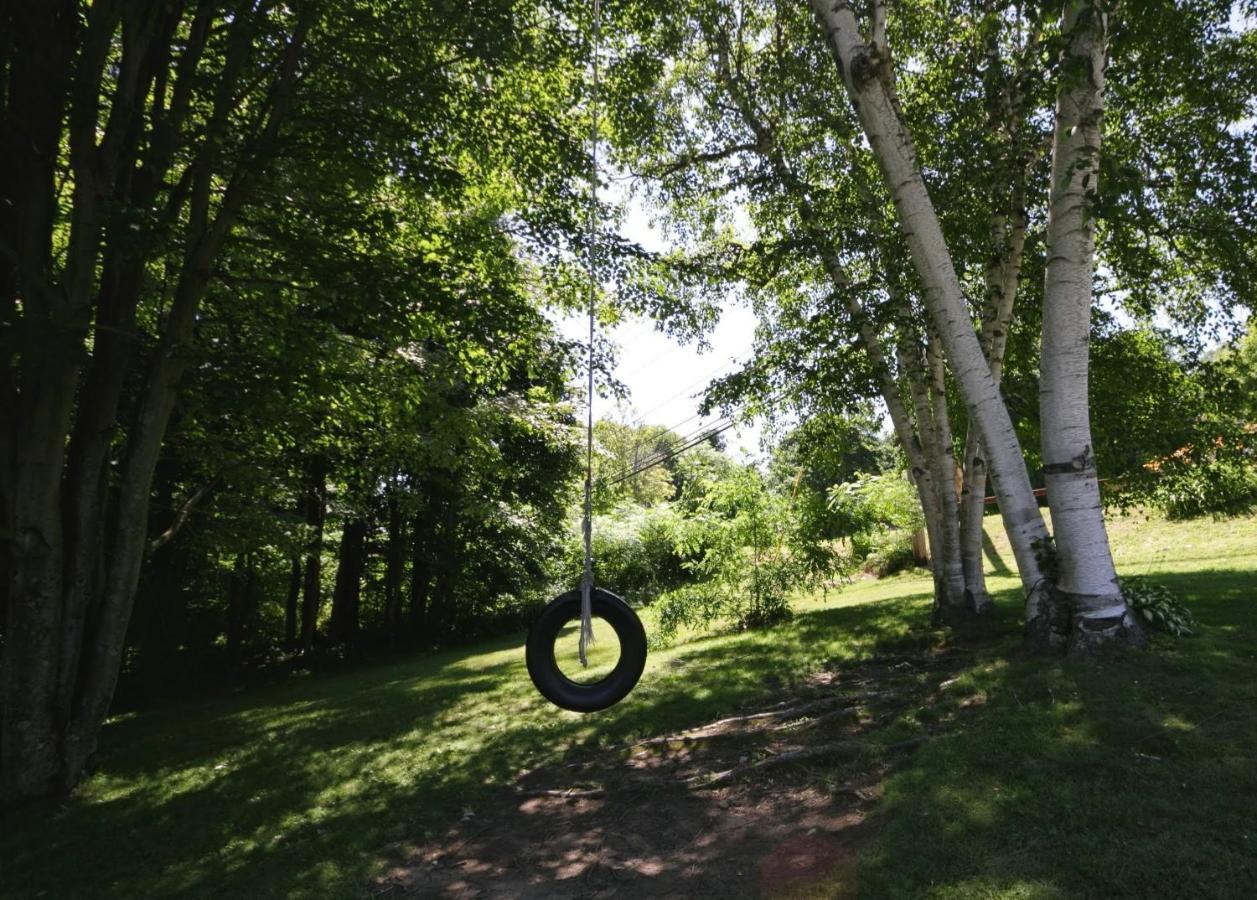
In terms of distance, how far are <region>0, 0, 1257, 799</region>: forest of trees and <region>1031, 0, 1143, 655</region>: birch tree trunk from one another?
0.03 meters

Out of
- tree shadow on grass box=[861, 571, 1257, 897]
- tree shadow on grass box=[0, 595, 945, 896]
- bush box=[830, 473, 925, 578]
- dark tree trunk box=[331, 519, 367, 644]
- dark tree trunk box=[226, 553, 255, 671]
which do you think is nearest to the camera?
tree shadow on grass box=[861, 571, 1257, 897]

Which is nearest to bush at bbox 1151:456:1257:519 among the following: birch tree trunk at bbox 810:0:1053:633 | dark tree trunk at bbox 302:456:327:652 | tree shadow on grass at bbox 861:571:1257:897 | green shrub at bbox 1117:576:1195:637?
green shrub at bbox 1117:576:1195:637

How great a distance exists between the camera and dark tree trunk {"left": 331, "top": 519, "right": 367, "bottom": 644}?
63.1 ft

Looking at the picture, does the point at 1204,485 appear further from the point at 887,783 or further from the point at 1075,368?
the point at 887,783

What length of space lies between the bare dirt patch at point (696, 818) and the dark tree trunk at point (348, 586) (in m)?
14.6

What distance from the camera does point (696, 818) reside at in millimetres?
4680

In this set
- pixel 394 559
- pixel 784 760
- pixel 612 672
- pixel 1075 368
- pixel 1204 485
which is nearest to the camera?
pixel 612 672

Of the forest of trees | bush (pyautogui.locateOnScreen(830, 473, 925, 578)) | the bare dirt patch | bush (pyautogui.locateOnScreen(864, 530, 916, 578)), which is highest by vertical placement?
the forest of trees

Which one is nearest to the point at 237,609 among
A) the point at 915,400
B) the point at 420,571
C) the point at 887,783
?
the point at 420,571

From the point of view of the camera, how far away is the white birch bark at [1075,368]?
17.6 ft

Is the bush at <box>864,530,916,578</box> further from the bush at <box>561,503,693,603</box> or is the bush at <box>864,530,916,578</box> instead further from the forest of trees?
the forest of trees

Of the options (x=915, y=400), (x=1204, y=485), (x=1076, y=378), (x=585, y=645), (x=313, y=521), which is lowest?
(x=585, y=645)

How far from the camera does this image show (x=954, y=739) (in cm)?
470

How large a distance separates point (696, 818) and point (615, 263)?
6546 mm
